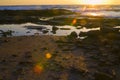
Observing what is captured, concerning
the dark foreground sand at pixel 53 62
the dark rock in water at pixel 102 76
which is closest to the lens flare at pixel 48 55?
the dark foreground sand at pixel 53 62

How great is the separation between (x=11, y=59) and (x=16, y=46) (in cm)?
349

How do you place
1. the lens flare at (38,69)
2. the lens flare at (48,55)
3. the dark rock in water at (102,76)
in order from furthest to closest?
the lens flare at (48,55) → the lens flare at (38,69) → the dark rock in water at (102,76)

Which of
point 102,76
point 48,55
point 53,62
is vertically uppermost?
point 102,76

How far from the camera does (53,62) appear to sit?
45.6 feet

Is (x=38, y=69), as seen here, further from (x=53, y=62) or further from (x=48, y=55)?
(x=48, y=55)

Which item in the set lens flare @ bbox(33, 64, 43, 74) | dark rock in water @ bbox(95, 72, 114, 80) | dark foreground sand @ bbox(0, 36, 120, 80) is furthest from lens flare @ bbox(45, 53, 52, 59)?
dark rock in water @ bbox(95, 72, 114, 80)

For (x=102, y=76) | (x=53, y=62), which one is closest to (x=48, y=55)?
(x=53, y=62)

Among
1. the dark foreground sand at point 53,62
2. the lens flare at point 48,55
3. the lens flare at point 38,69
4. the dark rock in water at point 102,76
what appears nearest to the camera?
the dark rock in water at point 102,76

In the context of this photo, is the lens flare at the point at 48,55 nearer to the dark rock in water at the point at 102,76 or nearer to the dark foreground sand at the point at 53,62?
the dark foreground sand at the point at 53,62

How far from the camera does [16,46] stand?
18.0 m

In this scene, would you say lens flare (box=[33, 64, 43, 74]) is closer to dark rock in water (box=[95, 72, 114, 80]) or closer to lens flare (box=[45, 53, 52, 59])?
lens flare (box=[45, 53, 52, 59])

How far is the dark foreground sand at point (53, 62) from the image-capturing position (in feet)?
39.2

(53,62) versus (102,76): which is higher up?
(102,76)

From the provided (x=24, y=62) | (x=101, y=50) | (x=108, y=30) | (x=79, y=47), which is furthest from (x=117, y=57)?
(x=108, y=30)
